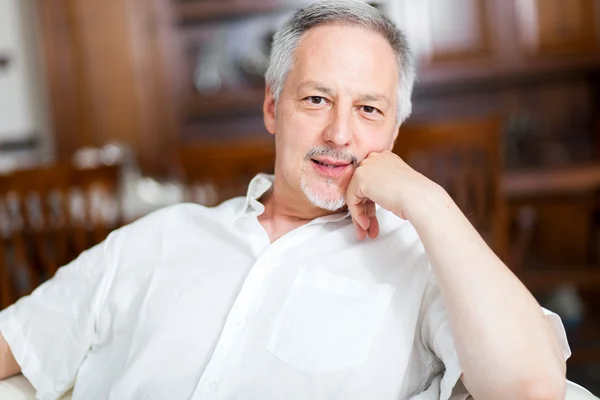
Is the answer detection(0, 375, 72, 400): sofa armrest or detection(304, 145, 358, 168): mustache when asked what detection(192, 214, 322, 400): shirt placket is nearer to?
detection(304, 145, 358, 168): mustache

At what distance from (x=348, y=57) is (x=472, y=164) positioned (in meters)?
1.06

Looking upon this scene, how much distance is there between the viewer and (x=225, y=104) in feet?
12.5

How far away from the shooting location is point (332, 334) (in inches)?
46.4

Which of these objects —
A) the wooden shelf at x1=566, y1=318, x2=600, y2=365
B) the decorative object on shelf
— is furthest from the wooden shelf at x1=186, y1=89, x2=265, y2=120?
the wooden shelf at x1=566, y1=318, x2=600, y2=365

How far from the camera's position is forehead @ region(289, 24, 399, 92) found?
4.09ft

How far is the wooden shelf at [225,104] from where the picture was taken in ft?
12.3

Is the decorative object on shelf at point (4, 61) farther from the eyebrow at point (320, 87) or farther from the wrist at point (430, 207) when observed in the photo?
the wrist at point (430, 207)

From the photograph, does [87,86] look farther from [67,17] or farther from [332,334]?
→ [332,334]

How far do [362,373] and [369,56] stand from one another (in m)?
0.57

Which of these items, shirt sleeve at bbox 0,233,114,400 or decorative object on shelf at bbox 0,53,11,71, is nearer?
shirt sleeve at bbox 0,233,114,400

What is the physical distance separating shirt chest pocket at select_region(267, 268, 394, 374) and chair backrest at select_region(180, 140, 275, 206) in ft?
3.47

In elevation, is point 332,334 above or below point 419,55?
below

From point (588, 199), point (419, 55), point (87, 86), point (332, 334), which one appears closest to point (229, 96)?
point (87, 86)

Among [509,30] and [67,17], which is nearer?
[509,30]
